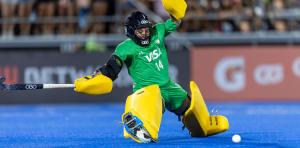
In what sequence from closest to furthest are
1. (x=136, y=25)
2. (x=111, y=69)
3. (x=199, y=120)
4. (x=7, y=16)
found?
(x=111, y=69), (x=136, y=25), (x=199, y=120), (x=7, y=16)

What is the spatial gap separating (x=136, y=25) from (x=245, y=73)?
10.1m

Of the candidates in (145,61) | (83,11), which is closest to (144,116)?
(145,61)

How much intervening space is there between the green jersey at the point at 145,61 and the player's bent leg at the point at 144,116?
0.40m

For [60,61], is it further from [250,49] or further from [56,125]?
[56,125]

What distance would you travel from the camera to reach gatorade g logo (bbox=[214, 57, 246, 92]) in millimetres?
19109

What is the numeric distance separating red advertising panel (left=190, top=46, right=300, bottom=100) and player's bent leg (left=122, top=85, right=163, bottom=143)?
33.1ft

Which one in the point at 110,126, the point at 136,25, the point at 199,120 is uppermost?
the point at 136,25

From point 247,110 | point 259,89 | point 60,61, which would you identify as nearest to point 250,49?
point 259,89

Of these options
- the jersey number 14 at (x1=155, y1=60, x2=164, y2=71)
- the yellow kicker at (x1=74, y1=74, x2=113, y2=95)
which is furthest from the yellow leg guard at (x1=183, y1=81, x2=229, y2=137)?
the yellow kicker at (x1=74, y1=74, x2=113, y2=95)

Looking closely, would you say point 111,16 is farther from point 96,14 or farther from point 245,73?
point 245,73

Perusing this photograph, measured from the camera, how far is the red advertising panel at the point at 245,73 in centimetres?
1911

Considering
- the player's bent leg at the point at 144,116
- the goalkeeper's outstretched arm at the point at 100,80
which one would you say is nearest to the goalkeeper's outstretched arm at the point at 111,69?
the goalkeeper's outstretched arm at the point at 100,80

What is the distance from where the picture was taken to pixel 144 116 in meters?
8.87

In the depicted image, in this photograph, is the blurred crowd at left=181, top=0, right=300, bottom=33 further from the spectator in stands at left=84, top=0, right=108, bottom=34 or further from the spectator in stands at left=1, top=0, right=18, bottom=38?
the spectator in stands at left=1, top=0, right=18, bottom=38
